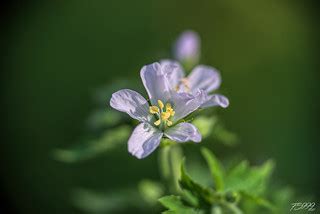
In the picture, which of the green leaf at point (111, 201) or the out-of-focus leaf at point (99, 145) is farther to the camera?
the green leaf at point (111, 201)

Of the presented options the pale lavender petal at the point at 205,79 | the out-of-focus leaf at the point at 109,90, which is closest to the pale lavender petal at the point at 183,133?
the pale lavender petal at the point at 205,79

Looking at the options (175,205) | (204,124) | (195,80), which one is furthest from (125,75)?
(175,205)

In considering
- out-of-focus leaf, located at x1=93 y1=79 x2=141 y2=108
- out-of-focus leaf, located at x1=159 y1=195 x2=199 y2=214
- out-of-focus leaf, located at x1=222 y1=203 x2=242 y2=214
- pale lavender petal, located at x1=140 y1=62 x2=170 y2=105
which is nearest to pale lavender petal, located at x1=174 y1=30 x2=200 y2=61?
out-of-focus leaf, located at x1=93 y1=79 x2=141 y2=108

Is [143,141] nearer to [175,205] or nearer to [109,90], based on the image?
[175,205]

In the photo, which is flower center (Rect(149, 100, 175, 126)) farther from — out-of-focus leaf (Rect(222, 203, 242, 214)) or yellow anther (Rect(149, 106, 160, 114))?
out-of-focus leaf (Rect(222, 203, 242, 214))

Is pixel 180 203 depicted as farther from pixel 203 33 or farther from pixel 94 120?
pixel 203 33

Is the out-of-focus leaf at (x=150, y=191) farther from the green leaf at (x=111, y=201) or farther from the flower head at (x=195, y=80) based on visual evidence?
the flower head at (x=195, y=80)
